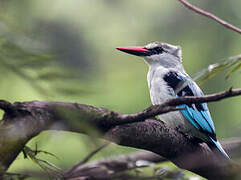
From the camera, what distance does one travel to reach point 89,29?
834 centimetres

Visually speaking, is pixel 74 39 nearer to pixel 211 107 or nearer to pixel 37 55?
pixel 211 107

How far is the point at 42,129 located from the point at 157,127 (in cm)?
102

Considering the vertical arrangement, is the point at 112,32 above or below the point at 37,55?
below

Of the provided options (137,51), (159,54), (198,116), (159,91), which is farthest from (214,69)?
(159,54)

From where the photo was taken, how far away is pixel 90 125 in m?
1.26

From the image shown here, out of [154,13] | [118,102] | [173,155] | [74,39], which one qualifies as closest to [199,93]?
[173,155]

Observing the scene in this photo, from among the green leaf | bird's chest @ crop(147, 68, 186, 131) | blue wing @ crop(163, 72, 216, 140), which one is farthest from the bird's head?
the green leaf

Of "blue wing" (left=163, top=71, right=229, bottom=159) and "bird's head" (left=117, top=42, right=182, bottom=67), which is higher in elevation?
"bird's head" (left=117, top=42, right=182, bottom=67)

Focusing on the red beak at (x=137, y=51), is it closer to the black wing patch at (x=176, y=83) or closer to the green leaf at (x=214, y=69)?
the black wing patch at (x=176, y=83)

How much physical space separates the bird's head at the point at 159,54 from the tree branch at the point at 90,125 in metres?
2.17

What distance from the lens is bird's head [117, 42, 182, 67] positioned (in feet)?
15.3

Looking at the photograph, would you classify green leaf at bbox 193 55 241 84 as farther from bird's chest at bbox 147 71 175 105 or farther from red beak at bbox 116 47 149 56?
red beak at bbox 116 47 149 56

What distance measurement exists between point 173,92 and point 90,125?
9.06ft

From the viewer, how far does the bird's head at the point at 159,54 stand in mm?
4668
